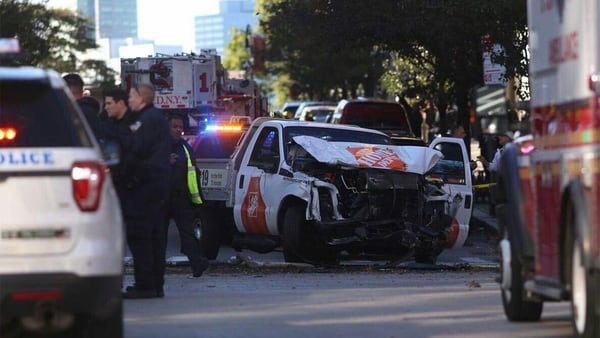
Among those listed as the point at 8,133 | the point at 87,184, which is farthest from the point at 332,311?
the point at 8,133

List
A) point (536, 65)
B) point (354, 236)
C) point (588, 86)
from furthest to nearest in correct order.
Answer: point (354, 236), point (536, 65), point (588, 86)

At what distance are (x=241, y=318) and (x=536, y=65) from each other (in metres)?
3.15

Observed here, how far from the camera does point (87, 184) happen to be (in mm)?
8469

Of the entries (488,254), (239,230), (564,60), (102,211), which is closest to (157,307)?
(102,211)

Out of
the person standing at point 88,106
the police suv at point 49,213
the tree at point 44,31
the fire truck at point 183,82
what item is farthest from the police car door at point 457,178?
the tree at point 44,31

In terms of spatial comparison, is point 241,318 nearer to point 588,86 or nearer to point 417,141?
point 588,86

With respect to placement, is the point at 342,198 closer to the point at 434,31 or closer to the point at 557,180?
the point at 557,180

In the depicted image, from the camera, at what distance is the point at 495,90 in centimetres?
2188

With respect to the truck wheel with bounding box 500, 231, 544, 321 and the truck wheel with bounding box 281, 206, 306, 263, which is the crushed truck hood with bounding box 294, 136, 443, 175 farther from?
the truck wheel with bounding box 500, 231, 544, 321

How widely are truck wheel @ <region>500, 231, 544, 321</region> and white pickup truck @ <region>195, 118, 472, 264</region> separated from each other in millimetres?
6021

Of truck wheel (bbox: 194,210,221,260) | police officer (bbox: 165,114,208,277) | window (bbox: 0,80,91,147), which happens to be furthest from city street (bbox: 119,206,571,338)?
window (bbox: 0,80,91,147)

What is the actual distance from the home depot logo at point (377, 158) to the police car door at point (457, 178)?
123 cm

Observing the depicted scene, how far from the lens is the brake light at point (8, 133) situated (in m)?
8.52

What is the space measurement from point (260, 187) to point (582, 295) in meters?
9.53
